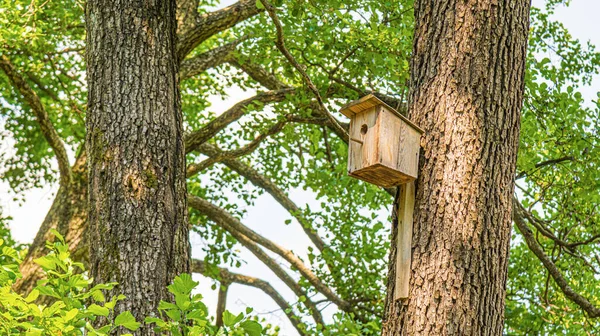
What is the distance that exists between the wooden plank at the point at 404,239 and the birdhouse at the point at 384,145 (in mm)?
53

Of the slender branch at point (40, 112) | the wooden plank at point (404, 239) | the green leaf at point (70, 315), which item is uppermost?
the slender branch at point (40, 112)

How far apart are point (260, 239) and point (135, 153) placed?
4.77m

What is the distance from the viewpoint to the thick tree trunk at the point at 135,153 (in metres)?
3.78

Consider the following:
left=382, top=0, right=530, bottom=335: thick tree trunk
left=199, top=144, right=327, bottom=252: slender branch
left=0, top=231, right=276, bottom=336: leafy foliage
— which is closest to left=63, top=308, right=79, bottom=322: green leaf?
left=0, top=231, right=276, bottom=336: leafy foliage

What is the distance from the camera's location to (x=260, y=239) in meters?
8.61

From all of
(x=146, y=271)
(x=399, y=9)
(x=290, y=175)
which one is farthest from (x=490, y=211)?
(x=290, y=175)

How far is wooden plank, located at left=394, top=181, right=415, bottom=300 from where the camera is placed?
303cm

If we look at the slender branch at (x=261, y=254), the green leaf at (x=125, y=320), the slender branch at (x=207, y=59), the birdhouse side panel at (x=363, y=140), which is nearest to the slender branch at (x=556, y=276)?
the birdhouse side panel at (x=363, y=140)

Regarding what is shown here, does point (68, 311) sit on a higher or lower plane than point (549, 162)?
lower

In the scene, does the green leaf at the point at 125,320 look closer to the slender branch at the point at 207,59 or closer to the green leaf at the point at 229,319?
the green leaf at the point at 229,319

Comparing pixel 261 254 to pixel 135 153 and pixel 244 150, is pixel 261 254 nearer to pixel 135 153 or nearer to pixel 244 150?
pixel 244 150

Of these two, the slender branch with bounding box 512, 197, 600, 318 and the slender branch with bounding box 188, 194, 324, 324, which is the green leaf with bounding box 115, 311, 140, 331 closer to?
the slender branch with bounding box 512, 197, 600, 318

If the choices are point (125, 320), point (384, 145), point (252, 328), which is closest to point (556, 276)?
point (384, 145)

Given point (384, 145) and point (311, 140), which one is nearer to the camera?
point (384, 145)
